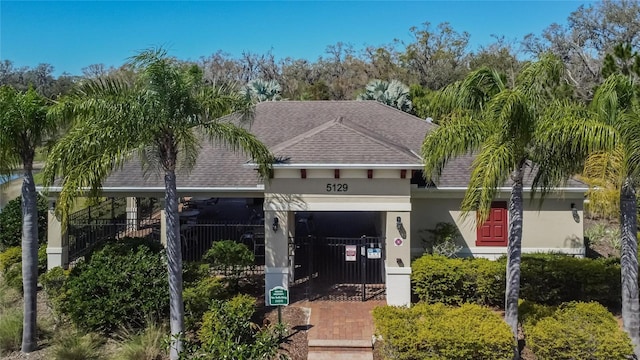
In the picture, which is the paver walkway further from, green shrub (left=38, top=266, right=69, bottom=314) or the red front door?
green shrub (left=38, top=266, right=69, bottom=314)

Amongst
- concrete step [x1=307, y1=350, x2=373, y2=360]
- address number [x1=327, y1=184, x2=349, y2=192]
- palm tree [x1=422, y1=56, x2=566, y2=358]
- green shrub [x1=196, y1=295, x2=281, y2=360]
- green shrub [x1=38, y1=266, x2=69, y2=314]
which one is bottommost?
concrete step [x1=307, y1=350, x2=373, y2=360]

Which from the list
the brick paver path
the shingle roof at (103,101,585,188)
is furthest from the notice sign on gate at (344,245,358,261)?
the shingle roof at (103,101,585,188)

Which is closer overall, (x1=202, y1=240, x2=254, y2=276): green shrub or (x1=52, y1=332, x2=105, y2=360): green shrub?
(x1=52, y1=332, x2=105, y2=360): green shrub

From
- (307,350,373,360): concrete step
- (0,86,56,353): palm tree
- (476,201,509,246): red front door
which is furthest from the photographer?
(476,201,509,246): red front door

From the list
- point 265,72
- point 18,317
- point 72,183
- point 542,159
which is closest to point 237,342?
point 72,183

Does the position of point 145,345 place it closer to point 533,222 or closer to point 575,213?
point 533,222

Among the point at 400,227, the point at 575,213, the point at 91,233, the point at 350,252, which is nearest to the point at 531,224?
the point at 575,213

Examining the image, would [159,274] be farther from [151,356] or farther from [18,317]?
[18,317]
